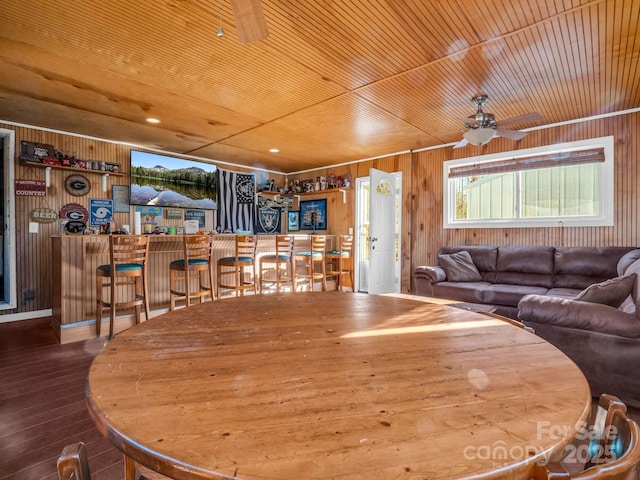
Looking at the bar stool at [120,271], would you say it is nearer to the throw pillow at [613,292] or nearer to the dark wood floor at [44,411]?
the dark wood floor at [44,411]

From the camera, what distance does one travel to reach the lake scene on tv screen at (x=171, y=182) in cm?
541

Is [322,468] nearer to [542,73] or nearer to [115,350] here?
[115,350]

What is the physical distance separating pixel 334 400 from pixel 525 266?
4.44 meters

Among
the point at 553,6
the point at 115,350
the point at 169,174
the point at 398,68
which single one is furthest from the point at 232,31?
the point at 169,174

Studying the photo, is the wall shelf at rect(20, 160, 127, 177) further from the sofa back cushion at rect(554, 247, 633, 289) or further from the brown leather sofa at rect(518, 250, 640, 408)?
the sofa back cushion at rect(554, 247, 633, 289)

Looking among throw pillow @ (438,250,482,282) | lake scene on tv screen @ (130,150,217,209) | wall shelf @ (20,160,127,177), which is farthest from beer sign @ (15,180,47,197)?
throw pillow @ (438,250,482,282)

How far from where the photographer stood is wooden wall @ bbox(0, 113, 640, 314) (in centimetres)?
387

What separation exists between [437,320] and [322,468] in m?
0.98

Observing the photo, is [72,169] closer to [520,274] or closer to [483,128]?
[483,128]

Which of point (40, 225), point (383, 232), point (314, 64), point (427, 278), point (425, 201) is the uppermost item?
point (314, 64)

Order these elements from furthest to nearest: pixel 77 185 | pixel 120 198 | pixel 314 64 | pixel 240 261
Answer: pixel 120 198 < pixel 77 185 < pixel 240 261 < pixel 314 64

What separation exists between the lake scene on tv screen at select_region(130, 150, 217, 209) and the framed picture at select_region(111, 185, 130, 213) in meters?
0.12

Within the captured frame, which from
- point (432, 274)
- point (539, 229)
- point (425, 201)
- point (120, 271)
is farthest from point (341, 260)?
point (120, 271)

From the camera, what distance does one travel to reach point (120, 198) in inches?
208
